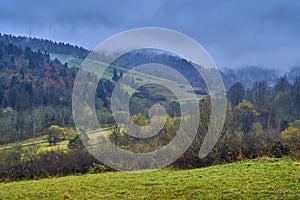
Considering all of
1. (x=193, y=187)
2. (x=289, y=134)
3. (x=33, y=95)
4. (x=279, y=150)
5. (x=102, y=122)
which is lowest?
(x=193, y=187)

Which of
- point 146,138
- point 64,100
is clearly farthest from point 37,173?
point 64,100

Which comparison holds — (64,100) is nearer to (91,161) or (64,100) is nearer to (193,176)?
(91,161)

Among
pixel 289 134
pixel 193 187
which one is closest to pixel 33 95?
pixel 289 134

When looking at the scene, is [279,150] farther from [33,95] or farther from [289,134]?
[33,95]

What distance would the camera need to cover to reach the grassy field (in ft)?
37.4

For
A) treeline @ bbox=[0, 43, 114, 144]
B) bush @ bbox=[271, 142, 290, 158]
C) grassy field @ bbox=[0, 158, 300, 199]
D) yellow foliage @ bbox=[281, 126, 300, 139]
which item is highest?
treeline @ bbox=[0, 43, 114, 144]

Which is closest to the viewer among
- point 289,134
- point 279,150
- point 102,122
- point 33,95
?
point 279,150

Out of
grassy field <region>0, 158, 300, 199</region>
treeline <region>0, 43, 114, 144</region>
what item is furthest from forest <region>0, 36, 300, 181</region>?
grassy field <region>0, 158, 300, 199</region>

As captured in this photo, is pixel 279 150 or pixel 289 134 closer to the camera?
pixel 279 150

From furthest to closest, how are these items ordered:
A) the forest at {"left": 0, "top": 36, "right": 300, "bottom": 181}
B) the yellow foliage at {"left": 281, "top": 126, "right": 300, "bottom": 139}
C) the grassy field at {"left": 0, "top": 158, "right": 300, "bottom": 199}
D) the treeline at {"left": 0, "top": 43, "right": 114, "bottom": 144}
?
the treeline at {"left": 0, "top": 43, "right": 114, "bottom": 144}
the yellow foliage at {"left": 281, "top": 126, "right": 300, "bottom": 139}
the forest at {"left": 0, "top": 36, "right": 300, "bottom": 181}
the grassy field at {"left": 0, "top": 158, "right": 300, "bottom": 199}

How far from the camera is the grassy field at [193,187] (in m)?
11.4

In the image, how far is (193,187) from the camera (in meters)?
12.5

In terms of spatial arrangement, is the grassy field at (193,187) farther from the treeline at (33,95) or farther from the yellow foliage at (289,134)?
the treeline at (33,95)

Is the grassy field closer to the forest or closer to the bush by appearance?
the bush
